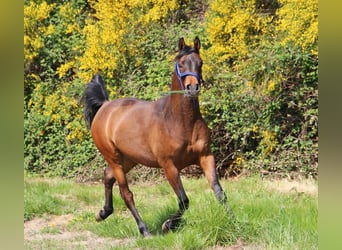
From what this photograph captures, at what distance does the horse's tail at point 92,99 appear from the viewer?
5766 mm

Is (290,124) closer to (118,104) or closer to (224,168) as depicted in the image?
(224,168)

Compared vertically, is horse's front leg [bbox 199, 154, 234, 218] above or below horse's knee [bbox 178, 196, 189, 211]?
above

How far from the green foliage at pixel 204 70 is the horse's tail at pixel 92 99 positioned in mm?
2156

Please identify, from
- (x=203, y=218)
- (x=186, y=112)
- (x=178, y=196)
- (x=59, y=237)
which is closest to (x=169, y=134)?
(x=186, y=112)

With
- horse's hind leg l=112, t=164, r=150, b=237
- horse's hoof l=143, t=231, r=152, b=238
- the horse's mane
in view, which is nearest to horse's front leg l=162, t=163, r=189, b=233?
horse's hoof l=143, t=231, r=152, b=238

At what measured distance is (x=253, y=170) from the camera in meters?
7.67

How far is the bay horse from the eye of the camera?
4234 millimetres

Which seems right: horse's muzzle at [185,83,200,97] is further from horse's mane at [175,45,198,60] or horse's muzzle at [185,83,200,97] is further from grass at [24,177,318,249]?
grass at [24,177,318,249]

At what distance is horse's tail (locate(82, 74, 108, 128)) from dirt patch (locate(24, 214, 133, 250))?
1.25 metres

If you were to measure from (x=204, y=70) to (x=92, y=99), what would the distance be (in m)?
2.51

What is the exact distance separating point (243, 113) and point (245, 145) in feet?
1.83

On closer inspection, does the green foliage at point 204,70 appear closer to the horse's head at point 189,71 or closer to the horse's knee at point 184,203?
the horse's head at point 189,71

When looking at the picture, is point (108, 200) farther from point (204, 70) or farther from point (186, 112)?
point (204, 70)

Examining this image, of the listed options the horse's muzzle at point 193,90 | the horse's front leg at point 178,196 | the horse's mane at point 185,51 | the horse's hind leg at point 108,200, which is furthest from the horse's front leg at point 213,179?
the horse's hind leg at point 108,200
